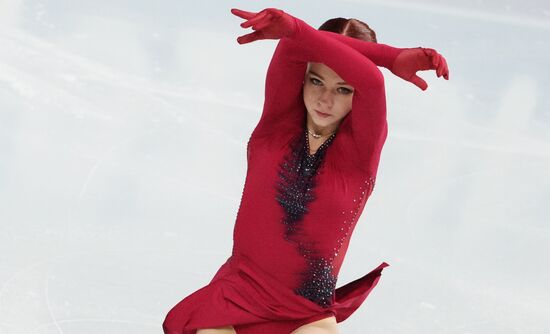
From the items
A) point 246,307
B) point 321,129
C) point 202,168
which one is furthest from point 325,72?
point 202,168

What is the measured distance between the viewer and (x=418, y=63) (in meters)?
3.26

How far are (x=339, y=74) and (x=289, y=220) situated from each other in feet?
1.48

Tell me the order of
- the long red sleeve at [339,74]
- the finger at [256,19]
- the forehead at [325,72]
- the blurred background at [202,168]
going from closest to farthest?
the finger at [256,19] → the long red sleeve at [339,74] → the forehead at [325,72] → the blurred background at [202,168]

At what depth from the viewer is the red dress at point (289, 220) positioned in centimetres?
343

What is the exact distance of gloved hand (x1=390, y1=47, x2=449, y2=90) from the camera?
10.5 feet

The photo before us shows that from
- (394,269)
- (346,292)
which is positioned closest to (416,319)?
(394,269)

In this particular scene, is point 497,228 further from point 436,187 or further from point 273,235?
point 273,235

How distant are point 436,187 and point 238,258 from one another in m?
2.28

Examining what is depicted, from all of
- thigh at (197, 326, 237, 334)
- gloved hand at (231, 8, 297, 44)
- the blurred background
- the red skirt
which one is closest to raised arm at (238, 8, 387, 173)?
gloved hand at (231, 8, 297, 44)

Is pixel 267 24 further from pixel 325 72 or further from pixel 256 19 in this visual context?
pixel 325 72

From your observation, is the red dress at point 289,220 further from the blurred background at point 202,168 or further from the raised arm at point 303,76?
the blurred background at point 202,168

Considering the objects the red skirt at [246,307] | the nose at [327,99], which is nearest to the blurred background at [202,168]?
the red skirt at [246,307]

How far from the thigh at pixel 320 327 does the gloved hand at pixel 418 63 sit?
727 mm

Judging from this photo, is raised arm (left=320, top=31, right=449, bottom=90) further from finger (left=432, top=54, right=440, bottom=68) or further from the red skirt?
the red skirt
